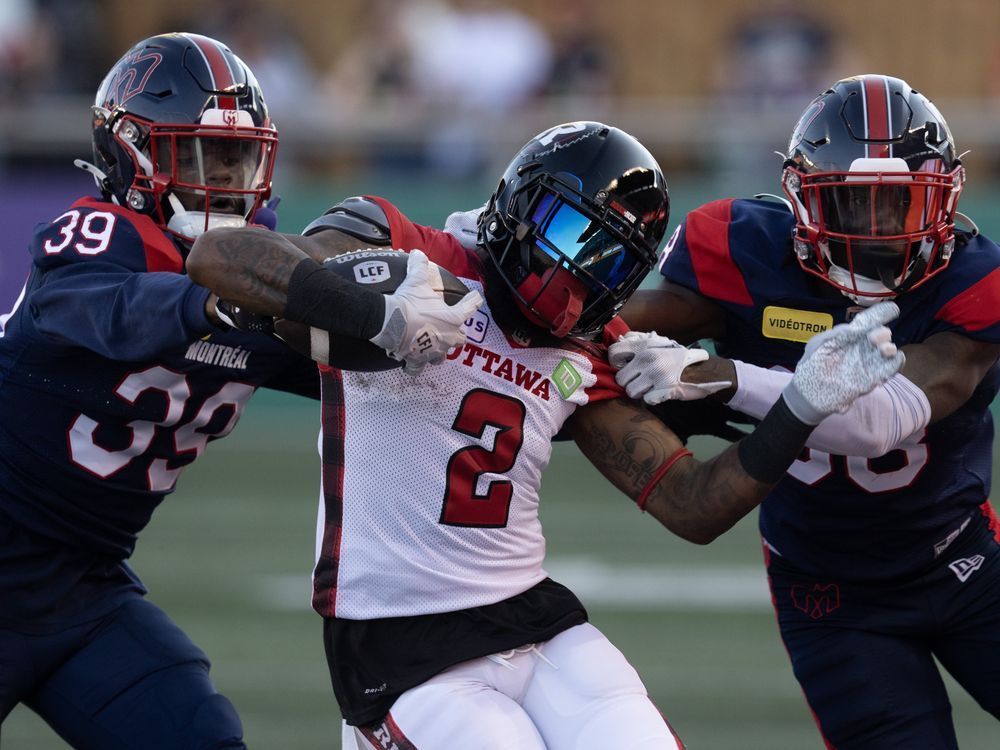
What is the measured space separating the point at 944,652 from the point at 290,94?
791 centimetres

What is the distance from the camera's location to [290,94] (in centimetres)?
1082

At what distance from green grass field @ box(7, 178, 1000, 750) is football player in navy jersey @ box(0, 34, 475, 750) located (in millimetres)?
1512

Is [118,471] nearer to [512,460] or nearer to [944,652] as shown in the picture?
[512,460]

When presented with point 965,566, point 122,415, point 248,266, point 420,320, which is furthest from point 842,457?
point 122,415

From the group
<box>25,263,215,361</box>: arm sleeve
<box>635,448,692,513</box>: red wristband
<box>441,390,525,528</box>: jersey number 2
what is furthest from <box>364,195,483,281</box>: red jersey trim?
<box>635,448,692,513</box>: red wristband

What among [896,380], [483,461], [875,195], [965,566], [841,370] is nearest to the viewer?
[841,370]

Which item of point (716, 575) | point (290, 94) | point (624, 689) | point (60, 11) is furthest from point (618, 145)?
point (60, 11)

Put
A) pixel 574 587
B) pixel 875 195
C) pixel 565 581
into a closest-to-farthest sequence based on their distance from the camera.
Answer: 1. pixel 875 195
2. pixel 574 587
3. pixel 565 581

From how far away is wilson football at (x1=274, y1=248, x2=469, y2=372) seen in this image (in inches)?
114

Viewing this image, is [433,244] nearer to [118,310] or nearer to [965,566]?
[118,310]

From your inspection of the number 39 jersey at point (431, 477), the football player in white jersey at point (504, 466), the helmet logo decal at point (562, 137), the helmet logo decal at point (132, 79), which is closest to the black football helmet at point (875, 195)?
the football player in white jersey at point (504, 466)

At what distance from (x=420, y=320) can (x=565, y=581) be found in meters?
4.33

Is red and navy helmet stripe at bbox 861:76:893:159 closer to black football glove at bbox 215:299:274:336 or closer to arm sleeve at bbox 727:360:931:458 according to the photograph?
arm sleeve at bbox 727:360:931:458

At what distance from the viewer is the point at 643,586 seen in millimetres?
7031
